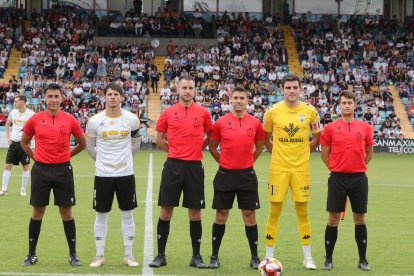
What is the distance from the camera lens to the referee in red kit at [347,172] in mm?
9867

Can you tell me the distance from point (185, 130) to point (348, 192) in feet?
6.99

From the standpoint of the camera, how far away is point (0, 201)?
1641cm

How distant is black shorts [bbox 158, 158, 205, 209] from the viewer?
9.87 metres

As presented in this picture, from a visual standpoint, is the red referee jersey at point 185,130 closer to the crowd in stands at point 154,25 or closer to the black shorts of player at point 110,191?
the black shorts of player at point 110,191

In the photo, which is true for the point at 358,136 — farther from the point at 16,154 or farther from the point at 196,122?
the point at 16,154

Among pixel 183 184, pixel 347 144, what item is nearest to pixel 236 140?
pixel 183 184

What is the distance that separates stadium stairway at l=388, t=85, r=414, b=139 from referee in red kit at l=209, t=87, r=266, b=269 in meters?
30.8

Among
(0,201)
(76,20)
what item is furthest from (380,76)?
(0,201)

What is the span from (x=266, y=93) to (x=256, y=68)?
10.3 feet

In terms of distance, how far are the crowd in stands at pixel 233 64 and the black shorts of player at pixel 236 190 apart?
92.4 feet

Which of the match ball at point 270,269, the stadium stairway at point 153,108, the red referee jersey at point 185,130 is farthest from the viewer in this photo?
the stadium stairway at point 153,108

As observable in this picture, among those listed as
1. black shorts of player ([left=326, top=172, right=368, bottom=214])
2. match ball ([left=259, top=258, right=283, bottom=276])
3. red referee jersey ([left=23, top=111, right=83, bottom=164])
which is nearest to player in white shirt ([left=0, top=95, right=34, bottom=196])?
red referee jersey ([left=23, top=111, right=83, bottom=164])

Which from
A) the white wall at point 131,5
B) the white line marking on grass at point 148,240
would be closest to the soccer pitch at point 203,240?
the white line marking on grass at point 148,240

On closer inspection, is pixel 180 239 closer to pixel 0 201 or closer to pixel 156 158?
pixel 0 201
